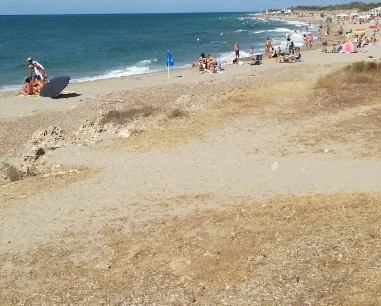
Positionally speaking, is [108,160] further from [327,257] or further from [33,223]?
[327,257]

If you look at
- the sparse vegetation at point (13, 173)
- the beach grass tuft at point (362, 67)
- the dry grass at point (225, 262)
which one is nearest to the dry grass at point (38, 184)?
the sparse vegetation at point (13, 173)

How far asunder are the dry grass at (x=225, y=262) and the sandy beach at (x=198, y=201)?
3 centimetres

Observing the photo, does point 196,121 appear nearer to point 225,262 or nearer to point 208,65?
point 225,262

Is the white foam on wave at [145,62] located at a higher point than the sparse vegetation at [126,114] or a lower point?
lower

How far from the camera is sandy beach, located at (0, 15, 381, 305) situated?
6.45 metres

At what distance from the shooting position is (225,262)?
22.6 feet

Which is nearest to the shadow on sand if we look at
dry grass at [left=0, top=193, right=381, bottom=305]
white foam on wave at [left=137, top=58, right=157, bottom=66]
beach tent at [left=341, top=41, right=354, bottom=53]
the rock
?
the rock

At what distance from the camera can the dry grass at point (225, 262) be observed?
6.13m

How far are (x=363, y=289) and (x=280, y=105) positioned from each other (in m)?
11.1

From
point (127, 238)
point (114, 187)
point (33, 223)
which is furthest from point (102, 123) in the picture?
point (127, 238)

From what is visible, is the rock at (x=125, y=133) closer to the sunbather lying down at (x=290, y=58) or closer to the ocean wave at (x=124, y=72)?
the ocean wave at (x=124, y=72)

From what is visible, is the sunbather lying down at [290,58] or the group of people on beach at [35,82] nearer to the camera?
the group of people on beach at [35,82]

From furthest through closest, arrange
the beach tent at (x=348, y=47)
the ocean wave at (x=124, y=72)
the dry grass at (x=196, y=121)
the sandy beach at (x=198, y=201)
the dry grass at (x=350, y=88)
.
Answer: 1. the beach tent at (x=348, y=47)
2. the ocean wave at (x=124, y=72)
3. the dry grass at (x=350, y=88)
4. the dry grass at (x=196, y=121)
5. the sandy beach at (x=198, y=201)

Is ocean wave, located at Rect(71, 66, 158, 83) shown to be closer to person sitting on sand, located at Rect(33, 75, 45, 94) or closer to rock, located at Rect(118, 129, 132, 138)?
person sitting on sand, located at Rect(33, 75, 45, 94)
